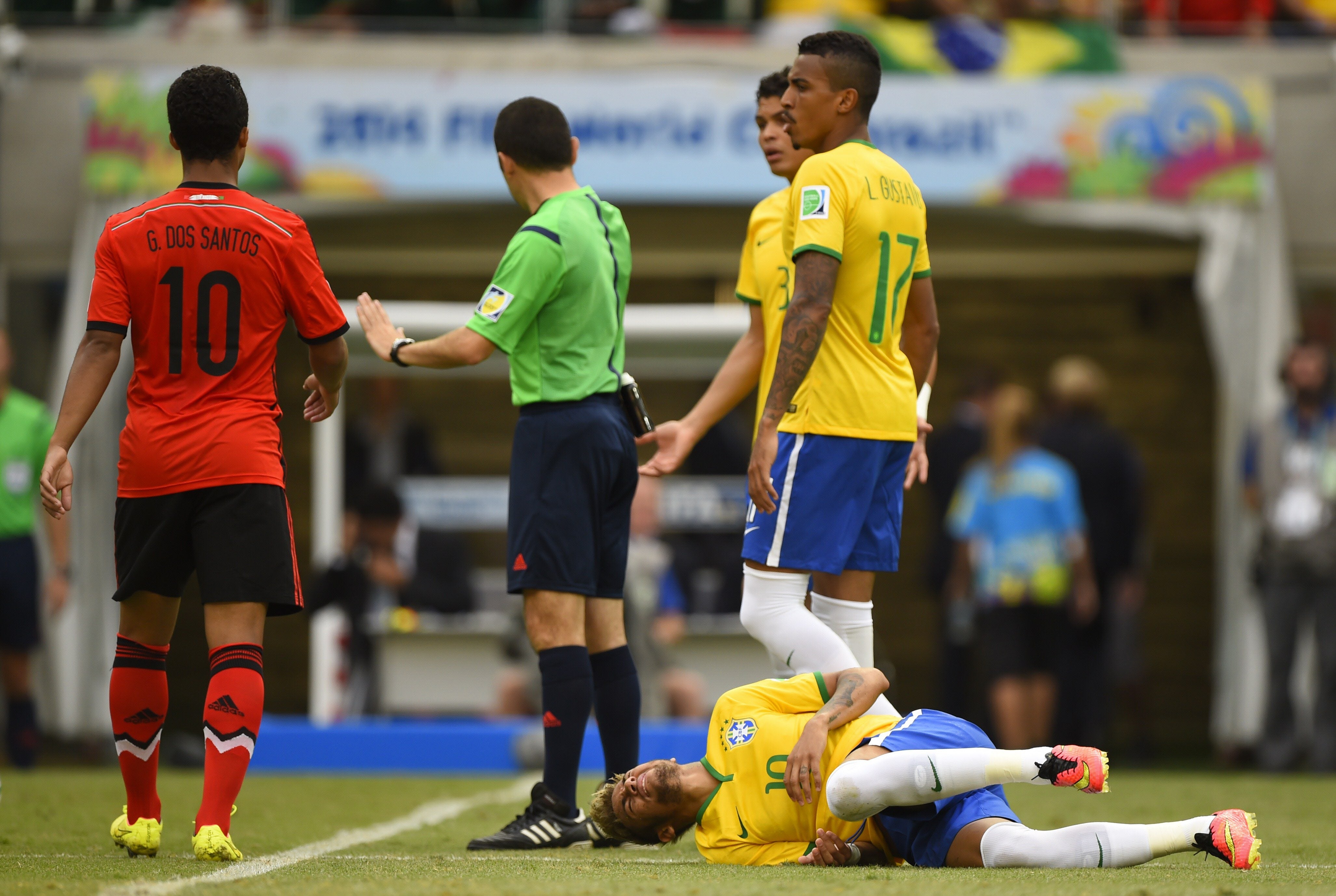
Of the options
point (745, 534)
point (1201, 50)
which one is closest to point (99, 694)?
point (745, 534)

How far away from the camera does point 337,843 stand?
195 inches

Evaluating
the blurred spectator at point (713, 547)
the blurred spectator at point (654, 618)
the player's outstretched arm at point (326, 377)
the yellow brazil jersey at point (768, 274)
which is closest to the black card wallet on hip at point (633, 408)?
the yellow brazil jersey at point (768, 274)

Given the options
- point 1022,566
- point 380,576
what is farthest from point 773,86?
point 380,576

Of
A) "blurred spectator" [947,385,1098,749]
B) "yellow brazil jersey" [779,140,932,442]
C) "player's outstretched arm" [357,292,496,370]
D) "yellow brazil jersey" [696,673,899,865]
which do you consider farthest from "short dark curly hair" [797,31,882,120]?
"blurred spectator" [947,385,1098,749]

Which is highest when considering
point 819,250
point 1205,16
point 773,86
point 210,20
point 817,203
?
point 1205,16

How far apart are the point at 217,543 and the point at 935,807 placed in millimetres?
1863

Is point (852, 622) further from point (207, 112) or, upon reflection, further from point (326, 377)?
point (207, 112)

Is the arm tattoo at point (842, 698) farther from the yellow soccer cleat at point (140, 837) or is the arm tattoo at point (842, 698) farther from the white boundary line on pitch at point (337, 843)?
the yellow soccer cleat at point (140, 837)

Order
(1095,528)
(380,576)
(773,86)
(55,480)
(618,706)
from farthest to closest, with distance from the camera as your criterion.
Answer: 1. (1095,528)
2. (380,576)
3. (773,86)
4. (618,706)
5. (55,480)

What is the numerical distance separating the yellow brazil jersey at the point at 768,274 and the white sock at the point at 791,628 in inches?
22.6

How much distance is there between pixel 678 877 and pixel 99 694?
6670 millimetres

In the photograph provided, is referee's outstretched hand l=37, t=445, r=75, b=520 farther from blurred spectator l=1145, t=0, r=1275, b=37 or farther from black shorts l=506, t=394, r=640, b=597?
blurred spectator l=1145, t=0, r=1275, b=37

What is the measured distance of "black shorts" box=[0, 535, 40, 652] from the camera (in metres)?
8.42

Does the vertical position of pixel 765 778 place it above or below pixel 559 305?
below
